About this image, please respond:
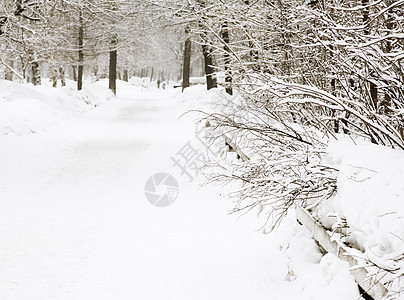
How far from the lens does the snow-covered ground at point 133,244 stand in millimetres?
3789

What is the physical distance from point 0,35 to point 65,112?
439cm

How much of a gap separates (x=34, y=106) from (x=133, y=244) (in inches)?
440

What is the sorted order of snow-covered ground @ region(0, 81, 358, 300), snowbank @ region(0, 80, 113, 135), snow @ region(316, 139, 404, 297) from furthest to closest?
snowbank @ region(0, 80, 113, 135) < snow-covered ground @ region(0, 81, 358, 300) < snow @ region(316, 139, 404, 297)

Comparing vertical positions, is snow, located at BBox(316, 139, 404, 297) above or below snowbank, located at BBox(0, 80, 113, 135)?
above

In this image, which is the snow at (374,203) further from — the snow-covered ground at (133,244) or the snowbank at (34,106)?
the snowbank at (34,106)

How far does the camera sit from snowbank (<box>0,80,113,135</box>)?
11940 mm

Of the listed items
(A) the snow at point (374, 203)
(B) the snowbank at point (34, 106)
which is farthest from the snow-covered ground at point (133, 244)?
(B) the snowbank at point (34, 106)

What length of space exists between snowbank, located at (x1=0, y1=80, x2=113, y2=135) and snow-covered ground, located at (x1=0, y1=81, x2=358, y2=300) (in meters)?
3.42

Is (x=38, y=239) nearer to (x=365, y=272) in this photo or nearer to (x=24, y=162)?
(x=365, y=272)

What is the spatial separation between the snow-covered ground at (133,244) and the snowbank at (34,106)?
11.2ft

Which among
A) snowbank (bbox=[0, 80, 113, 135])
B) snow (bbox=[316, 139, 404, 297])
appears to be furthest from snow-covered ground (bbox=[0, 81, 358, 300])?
snowbank (bbox=[0, 80, 113, 135])

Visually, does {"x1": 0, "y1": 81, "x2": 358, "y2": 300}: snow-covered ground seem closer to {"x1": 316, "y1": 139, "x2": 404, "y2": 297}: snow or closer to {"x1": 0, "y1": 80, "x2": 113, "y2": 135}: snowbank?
{"x1": 316, "y1": 139, "x2": 404, "y2": 297}: snow

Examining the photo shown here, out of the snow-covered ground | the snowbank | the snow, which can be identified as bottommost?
the snow-covered ground

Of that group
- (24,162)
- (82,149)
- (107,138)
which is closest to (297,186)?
(24,162)
